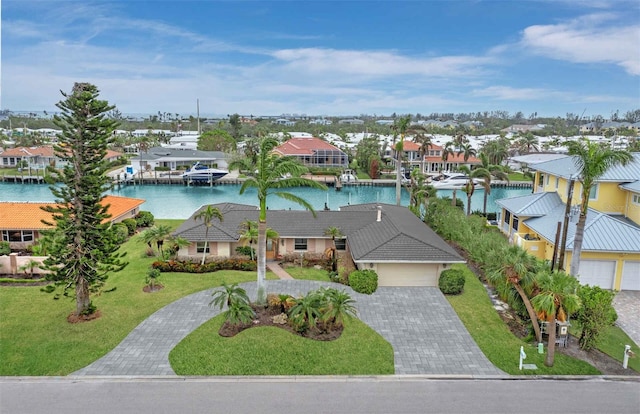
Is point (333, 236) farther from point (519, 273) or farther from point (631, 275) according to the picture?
point (631, 275)

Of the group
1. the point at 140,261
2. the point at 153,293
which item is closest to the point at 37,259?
the point at 140,261

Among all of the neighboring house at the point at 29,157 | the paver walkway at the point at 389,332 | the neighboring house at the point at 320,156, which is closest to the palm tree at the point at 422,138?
the neighboring house at the point at 320,156

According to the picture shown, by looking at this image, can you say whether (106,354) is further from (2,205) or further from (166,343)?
(2,205)

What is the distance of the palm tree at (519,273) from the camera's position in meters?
16.7

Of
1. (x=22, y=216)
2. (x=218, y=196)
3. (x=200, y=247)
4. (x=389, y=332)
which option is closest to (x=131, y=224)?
(x=22, y=216)

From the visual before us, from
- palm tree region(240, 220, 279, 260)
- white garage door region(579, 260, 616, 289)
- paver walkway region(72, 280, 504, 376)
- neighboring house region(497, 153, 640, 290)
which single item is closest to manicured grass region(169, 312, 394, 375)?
paver walkway region(72, 280, 504, 376)

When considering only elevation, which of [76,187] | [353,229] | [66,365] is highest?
[76,187]

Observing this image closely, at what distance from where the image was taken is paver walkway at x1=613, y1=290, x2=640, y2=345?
732 inches

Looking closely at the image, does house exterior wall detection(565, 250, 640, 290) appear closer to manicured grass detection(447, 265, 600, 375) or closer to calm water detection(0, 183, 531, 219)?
manicured grass detection(447, 265, 600, 375)

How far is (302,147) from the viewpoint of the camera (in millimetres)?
78062

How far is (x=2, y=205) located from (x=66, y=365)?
69.0ft

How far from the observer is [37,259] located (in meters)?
25.5

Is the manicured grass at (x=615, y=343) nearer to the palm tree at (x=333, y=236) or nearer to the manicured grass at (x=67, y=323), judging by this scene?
the palm tree at (x=333, y=236)

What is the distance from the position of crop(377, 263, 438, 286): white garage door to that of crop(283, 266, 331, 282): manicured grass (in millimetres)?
3040
